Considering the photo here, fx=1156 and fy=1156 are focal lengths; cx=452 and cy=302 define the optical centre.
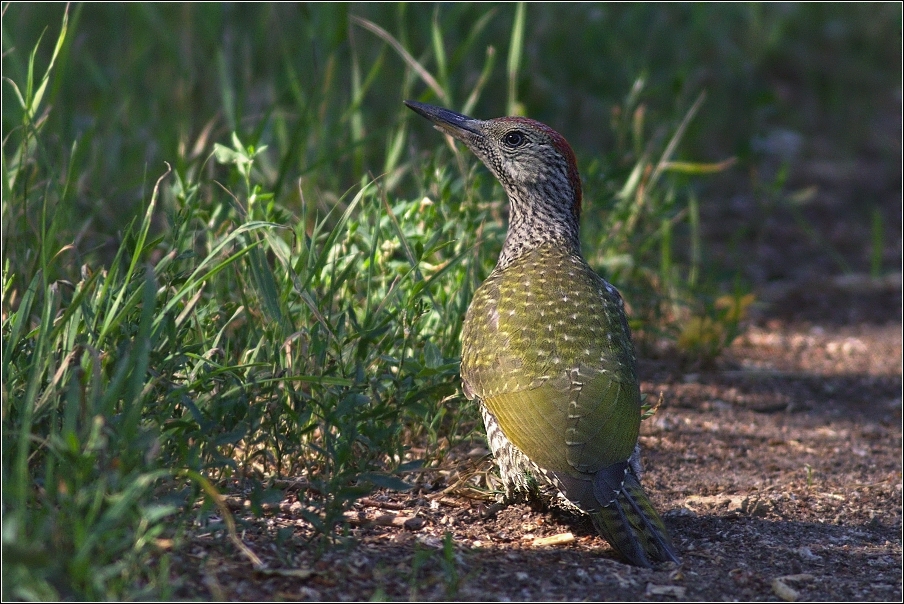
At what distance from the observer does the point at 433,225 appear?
4648 millimetres

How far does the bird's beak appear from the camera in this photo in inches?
192

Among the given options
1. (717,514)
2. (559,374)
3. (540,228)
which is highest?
(540,228)

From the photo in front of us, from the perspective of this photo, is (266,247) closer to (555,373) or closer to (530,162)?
(530,162)

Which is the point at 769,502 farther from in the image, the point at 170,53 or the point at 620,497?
the point at 170,53

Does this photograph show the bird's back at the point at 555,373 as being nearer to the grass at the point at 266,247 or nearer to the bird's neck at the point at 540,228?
the grass at the point at 266,247

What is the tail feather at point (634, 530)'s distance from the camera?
3.46 m

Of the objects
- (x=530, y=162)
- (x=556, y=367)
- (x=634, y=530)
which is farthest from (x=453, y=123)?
(x=634, y=530)

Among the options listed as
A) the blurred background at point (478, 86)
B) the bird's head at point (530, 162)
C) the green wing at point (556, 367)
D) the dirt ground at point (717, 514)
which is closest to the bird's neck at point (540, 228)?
the bird's head at point (530, 162)

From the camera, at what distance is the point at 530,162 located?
4793 mm

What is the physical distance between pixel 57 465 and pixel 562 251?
2190 mm

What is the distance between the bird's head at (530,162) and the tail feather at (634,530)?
1539mm

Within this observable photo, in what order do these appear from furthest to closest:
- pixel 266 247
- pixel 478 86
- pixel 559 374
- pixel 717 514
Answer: pixel 478 86, pixel 266 247, pixel 717 514, pixel 559 374

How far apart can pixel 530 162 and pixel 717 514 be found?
5.35 ft

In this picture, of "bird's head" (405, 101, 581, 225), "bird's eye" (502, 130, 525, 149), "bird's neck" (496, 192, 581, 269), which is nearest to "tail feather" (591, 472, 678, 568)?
"bird's neck" (496, 192, 581, 269)
